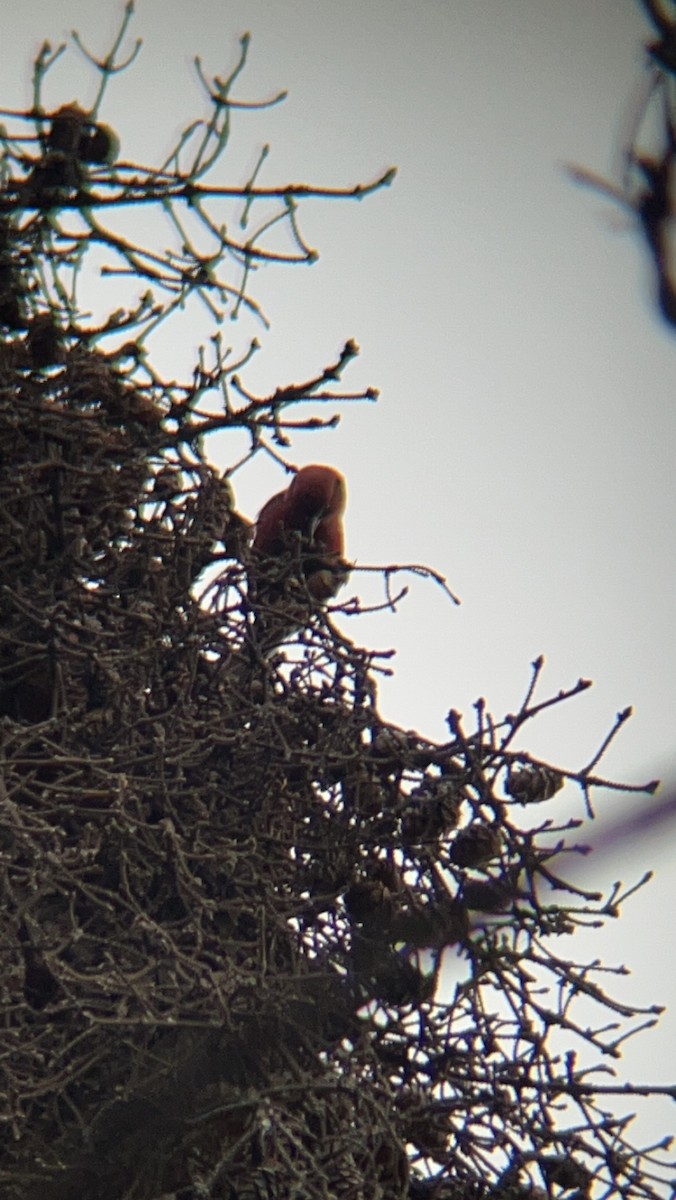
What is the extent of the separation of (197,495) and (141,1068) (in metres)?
0.71

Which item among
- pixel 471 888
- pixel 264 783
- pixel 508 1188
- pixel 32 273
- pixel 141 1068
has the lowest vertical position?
pixel 508 1188

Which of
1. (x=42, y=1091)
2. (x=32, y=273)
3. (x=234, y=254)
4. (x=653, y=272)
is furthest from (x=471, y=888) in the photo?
(x=653, y=272)

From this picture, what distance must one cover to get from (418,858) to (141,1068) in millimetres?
393

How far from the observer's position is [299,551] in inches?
75.0

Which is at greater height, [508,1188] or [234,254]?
[234,254]

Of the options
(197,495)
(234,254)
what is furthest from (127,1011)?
(234,254)

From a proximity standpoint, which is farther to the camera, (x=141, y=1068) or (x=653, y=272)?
(x=141, y=1068)

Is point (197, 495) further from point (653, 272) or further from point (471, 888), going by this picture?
point (653, 272)

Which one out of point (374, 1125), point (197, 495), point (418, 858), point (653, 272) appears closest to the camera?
point (653, 272)

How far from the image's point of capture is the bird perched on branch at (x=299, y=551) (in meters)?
1.88

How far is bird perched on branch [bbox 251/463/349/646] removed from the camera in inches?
74.0

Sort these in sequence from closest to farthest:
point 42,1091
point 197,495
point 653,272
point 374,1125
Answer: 1. point 653,272
2. point 42,1091
3. point 374,1125
4. point 197,495

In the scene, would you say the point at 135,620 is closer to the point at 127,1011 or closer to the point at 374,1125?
the point at 127,1011

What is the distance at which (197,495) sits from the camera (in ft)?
6.23
